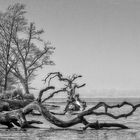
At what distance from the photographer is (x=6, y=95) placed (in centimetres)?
3422

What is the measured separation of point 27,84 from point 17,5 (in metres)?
9.40

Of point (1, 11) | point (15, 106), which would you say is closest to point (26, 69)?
point (1, 11)

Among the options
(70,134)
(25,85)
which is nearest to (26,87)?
(25,85)

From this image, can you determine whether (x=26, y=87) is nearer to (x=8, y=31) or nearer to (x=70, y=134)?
(x=8, y=31)

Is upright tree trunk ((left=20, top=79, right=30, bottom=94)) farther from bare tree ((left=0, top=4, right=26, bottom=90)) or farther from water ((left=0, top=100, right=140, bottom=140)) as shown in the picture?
water ((left=0, top=100, right=140, bottom=140))

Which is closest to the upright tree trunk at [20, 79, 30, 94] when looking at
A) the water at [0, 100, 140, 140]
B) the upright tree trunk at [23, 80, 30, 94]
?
the upright tree trunk at [23, 80, 30, 94]

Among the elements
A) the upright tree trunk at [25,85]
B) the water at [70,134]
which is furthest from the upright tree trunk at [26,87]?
the water at [70,134]

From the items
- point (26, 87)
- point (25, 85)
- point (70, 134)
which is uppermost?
point (25, 85)

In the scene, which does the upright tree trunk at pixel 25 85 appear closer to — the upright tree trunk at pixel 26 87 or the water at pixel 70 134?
the upright tree trunk at pixel 26 87

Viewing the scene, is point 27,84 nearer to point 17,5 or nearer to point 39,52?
point 39,52

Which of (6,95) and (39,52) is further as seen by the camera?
(39,52)

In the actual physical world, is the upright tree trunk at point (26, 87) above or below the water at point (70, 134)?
above

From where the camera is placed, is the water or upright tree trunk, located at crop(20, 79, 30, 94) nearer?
the water

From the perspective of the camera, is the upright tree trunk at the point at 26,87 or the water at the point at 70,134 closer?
the water at the point at 70,134
